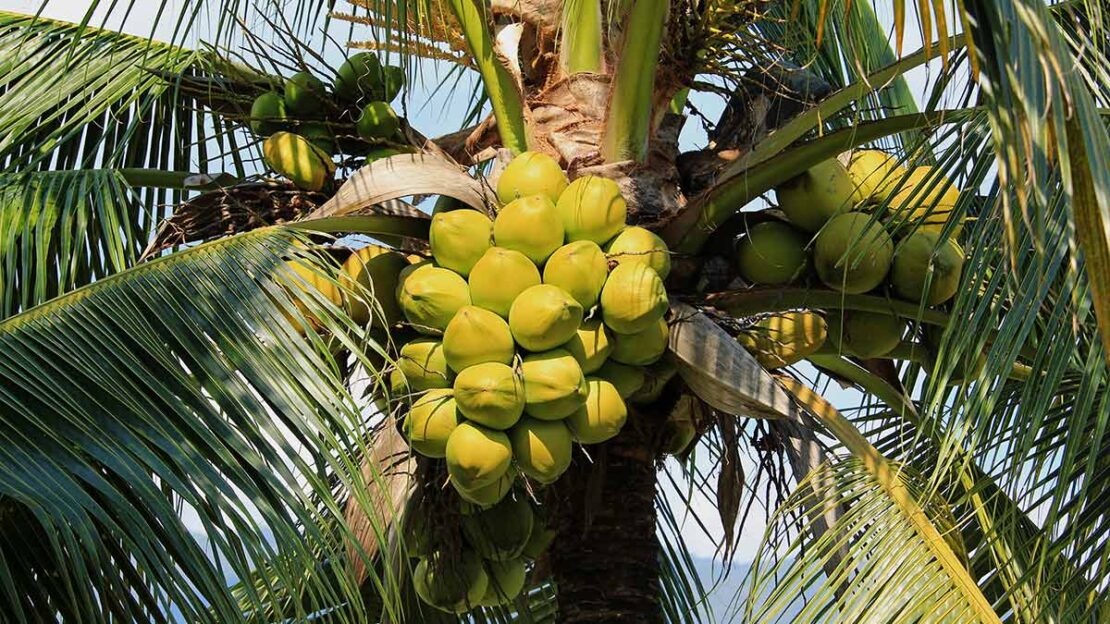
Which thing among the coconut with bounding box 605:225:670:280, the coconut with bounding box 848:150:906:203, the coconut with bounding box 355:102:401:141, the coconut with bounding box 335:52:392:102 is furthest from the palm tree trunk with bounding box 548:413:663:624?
the coconut with bounding box 335:52:392:102

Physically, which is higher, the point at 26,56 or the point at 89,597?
the point at 26,56

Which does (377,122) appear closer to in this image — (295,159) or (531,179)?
(295,159)

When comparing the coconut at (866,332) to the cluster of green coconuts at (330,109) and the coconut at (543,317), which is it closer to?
the coconut at (543,317)

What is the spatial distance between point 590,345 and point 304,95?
1014 mm

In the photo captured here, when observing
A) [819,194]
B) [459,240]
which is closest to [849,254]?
[819,194]

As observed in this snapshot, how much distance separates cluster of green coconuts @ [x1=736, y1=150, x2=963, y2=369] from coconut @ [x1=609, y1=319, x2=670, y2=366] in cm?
28

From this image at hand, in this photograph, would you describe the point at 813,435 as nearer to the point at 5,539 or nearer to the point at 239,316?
the point at 239,316

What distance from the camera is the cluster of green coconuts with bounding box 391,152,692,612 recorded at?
100 inches

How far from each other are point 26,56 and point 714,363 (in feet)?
8.11

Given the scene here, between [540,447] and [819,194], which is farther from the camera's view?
[819,194]

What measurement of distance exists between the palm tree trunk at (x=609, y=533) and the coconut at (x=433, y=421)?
0.63m

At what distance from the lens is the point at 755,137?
310 centimetres

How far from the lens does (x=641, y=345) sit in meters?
2.73

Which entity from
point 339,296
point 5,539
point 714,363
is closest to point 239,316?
point 339,296
